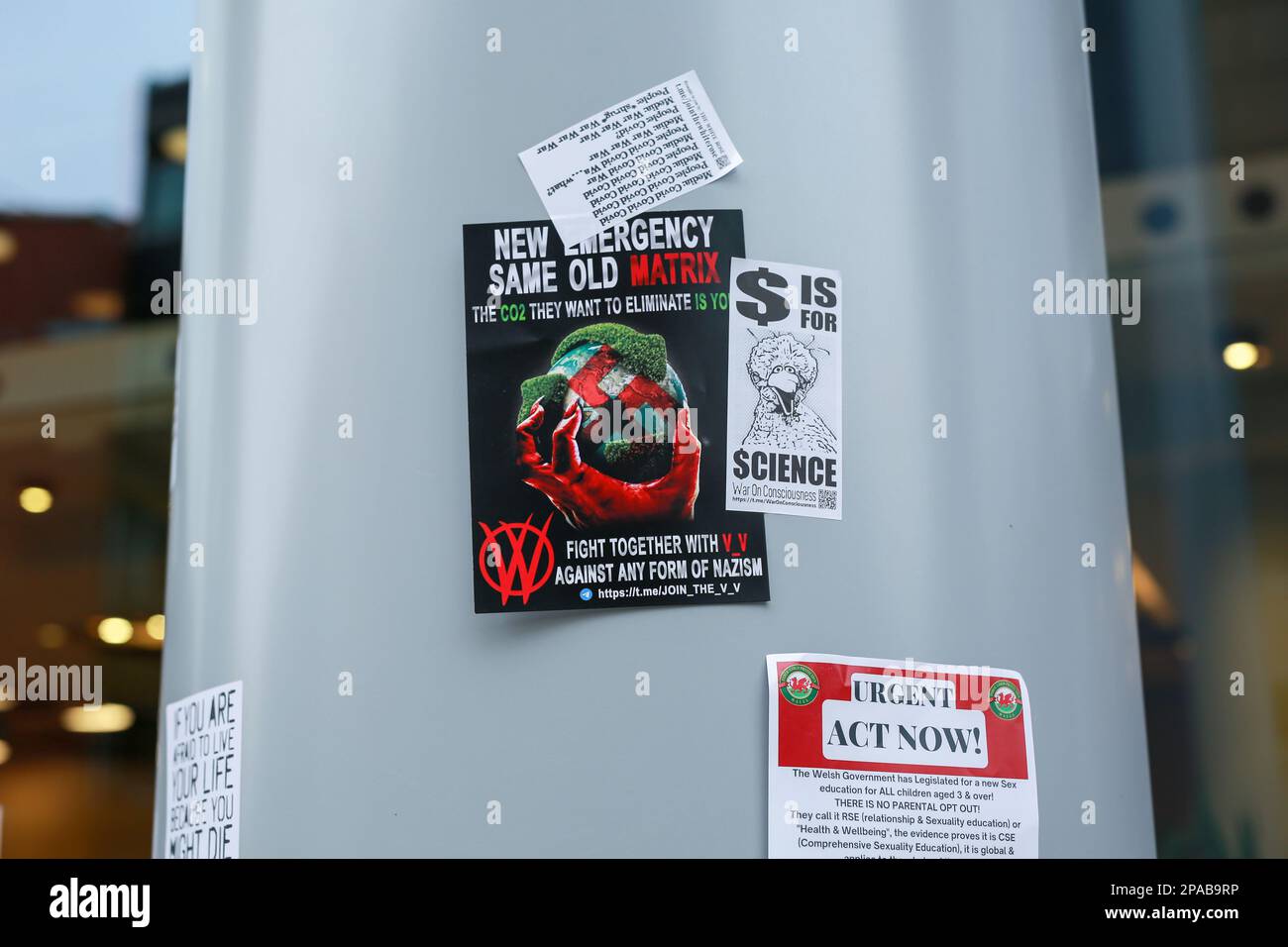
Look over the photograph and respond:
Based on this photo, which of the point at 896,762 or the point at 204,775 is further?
the point at 204,775

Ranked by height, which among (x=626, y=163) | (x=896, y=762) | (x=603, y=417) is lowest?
(x=896, y=762)

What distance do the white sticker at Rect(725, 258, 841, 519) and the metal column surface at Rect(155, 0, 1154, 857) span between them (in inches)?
0.9

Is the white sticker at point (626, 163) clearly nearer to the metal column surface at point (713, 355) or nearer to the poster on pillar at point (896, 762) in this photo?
the metal column surface at point (713, 355)

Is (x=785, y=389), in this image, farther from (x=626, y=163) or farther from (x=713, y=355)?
(x=626, y=163)

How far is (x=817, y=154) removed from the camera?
4.95 feet

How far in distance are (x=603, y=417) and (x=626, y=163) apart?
0.29m

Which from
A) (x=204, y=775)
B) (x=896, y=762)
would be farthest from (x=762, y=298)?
(x=204, y=775)

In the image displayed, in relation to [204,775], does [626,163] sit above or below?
above

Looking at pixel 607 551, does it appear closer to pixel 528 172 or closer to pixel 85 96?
pixel 528 172

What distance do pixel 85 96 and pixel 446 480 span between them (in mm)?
3284

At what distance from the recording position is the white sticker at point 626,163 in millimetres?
1479

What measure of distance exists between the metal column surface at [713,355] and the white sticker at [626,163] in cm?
3

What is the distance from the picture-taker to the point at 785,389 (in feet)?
4.78
